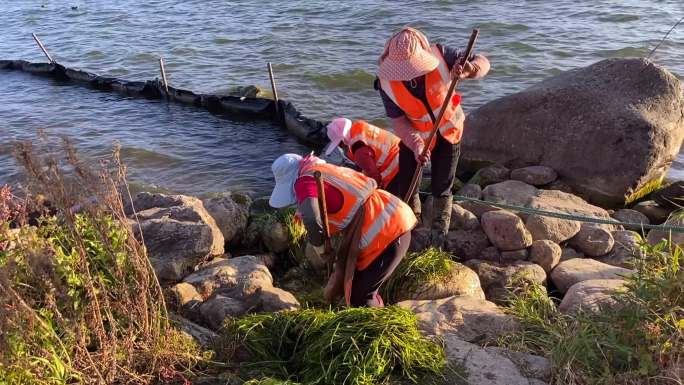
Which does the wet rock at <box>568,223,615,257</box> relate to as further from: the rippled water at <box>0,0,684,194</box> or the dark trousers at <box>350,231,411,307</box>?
the rippled water at <box>0,0,684,194</box>

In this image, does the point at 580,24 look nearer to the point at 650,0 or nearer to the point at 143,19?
the point at 650,0

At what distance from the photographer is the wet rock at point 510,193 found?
6.65 meters

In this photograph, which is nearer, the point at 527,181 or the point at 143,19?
the point at 527,181

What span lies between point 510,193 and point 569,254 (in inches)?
45.2

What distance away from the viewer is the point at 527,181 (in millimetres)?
7336

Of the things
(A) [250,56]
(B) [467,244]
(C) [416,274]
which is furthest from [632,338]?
(A) [250,56]

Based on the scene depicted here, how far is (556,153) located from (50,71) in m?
12.9

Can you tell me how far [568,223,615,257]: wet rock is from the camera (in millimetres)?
5844

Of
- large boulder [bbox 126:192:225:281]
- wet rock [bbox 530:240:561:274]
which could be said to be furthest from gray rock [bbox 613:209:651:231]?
large boulder [bbox 126:192:225:281]

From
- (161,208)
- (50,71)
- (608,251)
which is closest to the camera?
(608,251)

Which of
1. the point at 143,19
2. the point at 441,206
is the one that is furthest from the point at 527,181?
the point at 143,19

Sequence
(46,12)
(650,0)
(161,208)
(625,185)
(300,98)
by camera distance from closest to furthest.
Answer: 1. (161,208)
2. (625,185)
3. (300,98)
4. (650,0)
5. (46,12)

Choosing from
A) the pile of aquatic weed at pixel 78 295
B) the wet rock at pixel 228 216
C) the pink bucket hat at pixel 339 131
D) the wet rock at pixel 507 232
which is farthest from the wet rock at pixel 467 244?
the pile of aquatic weed at pixel 78 295

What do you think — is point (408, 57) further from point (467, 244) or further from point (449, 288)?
point (467, 244)
